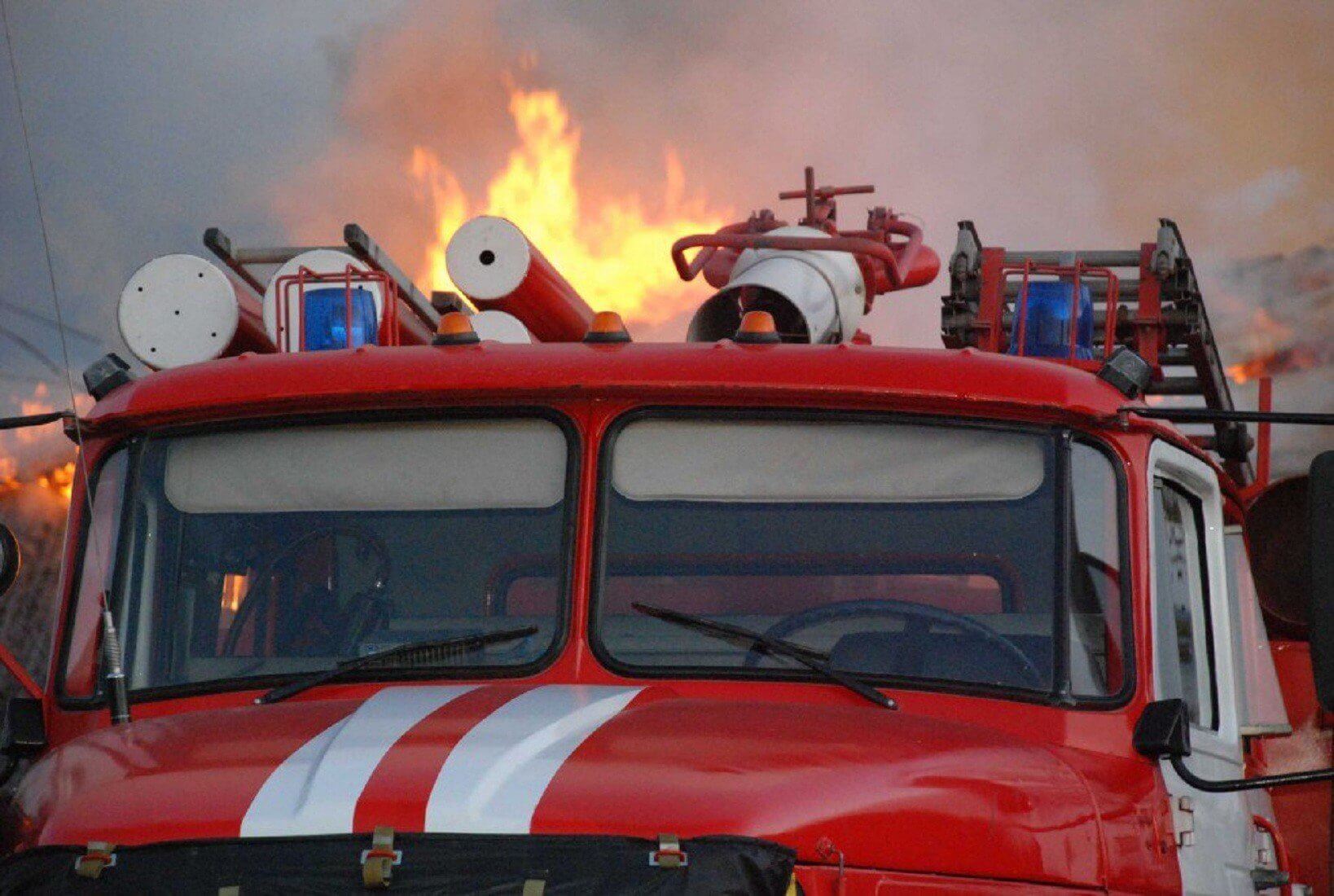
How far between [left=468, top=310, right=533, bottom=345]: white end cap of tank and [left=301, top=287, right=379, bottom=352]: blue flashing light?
34 centimetres

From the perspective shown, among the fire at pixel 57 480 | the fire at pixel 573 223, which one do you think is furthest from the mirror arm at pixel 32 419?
the fire at pixel 57 480

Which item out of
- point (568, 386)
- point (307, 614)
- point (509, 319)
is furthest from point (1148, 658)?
point (509, 319)

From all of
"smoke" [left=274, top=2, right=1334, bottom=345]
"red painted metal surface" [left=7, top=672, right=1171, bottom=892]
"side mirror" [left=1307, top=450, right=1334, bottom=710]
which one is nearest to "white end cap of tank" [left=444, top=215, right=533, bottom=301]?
"red painted metal surface" [left=7, top=672, right=1171, bottom=892]

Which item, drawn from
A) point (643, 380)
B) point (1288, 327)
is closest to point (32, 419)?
point (643, 380)

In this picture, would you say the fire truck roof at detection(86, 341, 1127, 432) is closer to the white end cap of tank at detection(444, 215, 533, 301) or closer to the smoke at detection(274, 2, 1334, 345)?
the white end cap of tank at detection(444, 215, 533, 301)

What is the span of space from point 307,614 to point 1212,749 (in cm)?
189

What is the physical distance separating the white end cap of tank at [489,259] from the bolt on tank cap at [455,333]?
111 centimetres

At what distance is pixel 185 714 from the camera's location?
4113 mm

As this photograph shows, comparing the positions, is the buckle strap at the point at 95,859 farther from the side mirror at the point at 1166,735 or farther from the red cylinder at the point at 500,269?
the red cylinder at the point at 500,269

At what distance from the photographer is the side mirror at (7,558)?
4.66 meters

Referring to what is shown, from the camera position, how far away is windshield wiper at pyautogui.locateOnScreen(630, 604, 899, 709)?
13.5ft

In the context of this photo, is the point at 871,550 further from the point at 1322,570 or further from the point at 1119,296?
the point at 1119,296

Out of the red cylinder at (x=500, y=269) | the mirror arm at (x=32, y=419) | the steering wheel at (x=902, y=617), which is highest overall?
the red cylinder at (x=500, y=269)

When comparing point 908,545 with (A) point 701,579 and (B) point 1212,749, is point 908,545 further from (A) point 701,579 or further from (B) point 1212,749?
(B) point 1212,749
